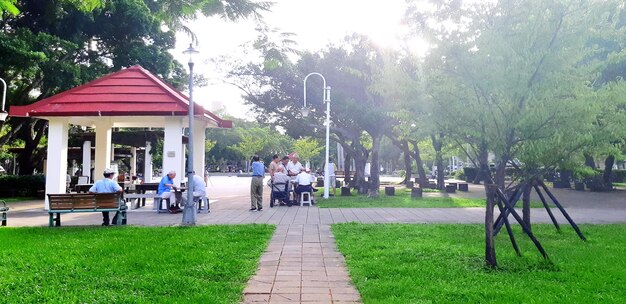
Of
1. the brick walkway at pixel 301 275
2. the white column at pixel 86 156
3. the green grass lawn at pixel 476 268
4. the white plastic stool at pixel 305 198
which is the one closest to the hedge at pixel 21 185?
the white column at pixel 86 156

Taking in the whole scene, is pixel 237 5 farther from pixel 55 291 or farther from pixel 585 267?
pixel 585 267

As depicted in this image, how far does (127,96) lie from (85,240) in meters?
8.78

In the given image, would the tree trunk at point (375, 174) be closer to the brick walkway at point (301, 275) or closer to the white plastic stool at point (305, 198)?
the white plastic stool at point (305, 198)

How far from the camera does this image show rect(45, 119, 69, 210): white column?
16125 mm

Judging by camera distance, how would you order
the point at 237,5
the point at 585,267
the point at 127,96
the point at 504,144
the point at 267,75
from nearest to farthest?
the point at 237,5 → the point at 585,267 → the point at 504,144 → the point at 127,96 → the point at 267,75

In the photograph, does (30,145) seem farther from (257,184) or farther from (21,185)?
(257,184)

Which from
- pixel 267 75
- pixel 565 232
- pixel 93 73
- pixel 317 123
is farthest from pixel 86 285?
pixel 317 123

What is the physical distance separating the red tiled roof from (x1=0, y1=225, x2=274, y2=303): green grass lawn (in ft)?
20.4

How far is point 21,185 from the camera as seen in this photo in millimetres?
23438

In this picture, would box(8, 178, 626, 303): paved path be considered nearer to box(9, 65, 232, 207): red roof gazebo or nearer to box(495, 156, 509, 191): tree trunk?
box(9, 65, 232, 207): red roof gazebo

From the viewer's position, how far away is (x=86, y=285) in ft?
18.6

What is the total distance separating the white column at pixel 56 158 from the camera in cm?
1612

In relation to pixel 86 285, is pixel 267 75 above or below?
above

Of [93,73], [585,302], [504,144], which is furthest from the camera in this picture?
A: [93,73]
